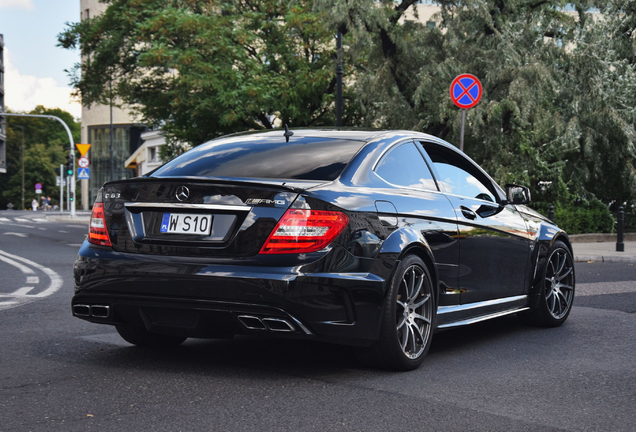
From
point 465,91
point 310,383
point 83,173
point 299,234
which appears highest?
point 465,91

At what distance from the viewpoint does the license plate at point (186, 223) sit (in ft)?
15.8

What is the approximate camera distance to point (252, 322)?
15.4 ft

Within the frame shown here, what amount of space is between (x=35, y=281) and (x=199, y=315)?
22.4 ft

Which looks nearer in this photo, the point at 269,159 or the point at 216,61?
the point at 269,159

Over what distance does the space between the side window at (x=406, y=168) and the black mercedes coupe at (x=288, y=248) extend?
1 centimetres

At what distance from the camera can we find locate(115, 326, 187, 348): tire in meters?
5.78

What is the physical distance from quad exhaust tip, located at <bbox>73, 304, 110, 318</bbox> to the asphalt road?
0.33 m

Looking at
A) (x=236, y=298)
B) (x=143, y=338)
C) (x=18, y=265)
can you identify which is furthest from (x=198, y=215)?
(x=18, y=265)

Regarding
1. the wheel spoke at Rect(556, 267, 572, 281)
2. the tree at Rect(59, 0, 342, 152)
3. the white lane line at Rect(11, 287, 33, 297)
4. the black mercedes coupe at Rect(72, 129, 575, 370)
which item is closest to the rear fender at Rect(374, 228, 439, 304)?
the black mercedes coupe at Rect(72, 129, 575, 370)

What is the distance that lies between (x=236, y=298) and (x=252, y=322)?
0.54 feet

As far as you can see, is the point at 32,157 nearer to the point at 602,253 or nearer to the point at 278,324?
the point at 602,253

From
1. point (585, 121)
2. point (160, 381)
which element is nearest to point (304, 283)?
point (160, 381)

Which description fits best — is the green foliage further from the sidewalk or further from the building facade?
the sidewalk

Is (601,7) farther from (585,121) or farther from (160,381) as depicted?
(160,381)
